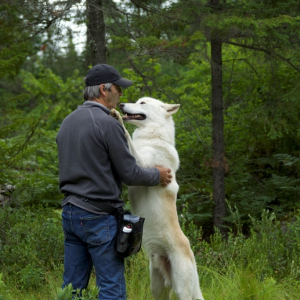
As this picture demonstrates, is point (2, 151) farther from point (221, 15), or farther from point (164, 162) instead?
point (221, 15)

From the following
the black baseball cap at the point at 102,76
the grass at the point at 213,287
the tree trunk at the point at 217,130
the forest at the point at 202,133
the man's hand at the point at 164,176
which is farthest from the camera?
the tree trunk at the point at 217,130

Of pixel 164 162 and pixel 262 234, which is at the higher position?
pixel 164 162

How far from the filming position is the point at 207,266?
228 inches

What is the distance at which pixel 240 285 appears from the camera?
4715 millimetres

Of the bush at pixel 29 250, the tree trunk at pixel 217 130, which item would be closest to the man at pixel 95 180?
the bush at pixel 29 250

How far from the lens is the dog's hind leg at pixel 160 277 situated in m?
4.26

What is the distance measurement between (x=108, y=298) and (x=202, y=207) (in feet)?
18.5

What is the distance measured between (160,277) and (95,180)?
1557 mm

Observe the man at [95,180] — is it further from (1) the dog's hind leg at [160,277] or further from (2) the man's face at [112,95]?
(1) the dog's hind leg at [160,277]

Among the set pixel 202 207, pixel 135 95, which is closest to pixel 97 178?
pixel 135 95

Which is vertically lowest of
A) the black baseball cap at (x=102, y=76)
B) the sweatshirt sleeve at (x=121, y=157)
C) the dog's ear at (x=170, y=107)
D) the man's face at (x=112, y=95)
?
the sweatshirt sleeve at (x=121, y=157)

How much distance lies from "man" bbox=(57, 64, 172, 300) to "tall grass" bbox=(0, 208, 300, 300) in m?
1.54

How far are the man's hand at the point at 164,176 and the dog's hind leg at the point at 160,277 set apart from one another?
0.81m

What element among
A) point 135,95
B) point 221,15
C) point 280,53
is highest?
point 221,15
